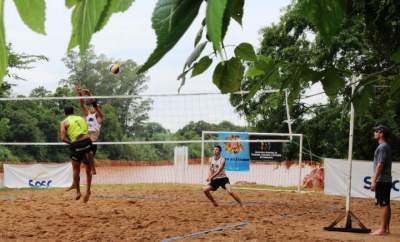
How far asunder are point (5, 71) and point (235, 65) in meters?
0.88

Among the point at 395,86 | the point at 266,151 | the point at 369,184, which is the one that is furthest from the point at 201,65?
the point at 266,151

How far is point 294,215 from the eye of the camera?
34.0 ft

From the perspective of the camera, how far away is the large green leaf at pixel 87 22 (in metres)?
0.61

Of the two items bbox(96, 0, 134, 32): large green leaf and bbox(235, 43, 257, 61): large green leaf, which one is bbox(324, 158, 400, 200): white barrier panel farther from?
bbox(96, 0, 134, 32): large green leaf

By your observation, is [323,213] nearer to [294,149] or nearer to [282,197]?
[282,197]

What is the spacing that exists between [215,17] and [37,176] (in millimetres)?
17453

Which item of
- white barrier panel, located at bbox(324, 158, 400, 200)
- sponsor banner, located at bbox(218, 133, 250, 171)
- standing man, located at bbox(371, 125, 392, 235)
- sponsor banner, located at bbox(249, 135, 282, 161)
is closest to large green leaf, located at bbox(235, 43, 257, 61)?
standing man, located at bbox(371, 125, 392, 235)

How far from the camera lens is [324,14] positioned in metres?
1.01

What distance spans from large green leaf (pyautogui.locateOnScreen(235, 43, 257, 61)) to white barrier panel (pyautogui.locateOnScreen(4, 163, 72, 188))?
53.3 feet

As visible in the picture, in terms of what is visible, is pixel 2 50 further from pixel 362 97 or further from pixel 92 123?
pixel 92 123

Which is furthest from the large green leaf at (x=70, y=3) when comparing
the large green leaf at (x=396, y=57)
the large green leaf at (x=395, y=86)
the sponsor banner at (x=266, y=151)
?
the sponsor banner at (x=266, y=151)

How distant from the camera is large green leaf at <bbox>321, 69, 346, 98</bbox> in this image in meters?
1.88

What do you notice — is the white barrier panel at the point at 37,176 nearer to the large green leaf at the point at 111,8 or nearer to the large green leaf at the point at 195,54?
the large green leaf at the point at 195,54

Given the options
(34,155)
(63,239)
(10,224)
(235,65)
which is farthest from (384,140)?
(34,155)
